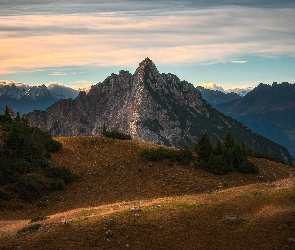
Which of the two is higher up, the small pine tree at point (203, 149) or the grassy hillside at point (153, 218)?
the small pine tree at point (203, 149)

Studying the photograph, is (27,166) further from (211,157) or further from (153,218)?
(211,157)

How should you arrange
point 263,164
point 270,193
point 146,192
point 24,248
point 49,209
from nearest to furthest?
point 24,248
point 270,193
point 49,209
point 146,192
point 263,164

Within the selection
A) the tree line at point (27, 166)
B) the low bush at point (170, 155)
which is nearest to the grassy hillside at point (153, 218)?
the tree line at point (27, 166)

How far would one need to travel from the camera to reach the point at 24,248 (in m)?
28.1

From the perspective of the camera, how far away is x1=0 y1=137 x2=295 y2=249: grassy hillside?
2912cm

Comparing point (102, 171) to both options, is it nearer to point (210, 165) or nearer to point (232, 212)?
point (210, 165)

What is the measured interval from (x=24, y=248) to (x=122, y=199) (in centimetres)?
2233

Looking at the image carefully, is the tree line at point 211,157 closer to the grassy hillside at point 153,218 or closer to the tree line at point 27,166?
the grassy hillside at point 153,218

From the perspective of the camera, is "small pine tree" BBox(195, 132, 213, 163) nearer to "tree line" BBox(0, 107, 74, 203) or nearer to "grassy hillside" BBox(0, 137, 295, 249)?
"grassy hillside" BBox(0, 137, 295, 249)

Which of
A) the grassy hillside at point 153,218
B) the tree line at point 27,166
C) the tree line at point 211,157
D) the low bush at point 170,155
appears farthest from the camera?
the low bush at point 170,155

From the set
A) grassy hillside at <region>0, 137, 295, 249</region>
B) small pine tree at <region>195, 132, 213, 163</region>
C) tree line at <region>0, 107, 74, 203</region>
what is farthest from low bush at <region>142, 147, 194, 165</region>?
tree line at <region>0, 107, 74, 203</region>

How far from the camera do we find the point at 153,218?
109ft

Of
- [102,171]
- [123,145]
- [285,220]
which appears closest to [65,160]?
[102,171]

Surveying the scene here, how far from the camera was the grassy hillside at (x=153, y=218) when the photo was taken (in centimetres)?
2912
